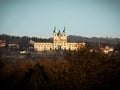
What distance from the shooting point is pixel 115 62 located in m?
20.1

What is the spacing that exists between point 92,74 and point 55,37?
4277 inches

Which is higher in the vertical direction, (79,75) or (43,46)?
(79,75)

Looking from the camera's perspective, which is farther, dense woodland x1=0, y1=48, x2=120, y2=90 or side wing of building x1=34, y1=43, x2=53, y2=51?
side wing of building x1=34, y1=43, x2=53, y2=51

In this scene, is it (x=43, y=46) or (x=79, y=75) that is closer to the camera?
(x=79, y=75)

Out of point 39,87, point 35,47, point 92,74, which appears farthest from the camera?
point 35,47

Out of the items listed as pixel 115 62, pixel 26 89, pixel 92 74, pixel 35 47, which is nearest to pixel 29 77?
pixel 26 89

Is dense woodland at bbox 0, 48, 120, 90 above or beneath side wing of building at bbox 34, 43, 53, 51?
above

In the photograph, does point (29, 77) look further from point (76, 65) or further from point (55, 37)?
point (55, 37)

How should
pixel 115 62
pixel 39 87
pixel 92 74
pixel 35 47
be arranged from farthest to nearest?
1. pixel 35 47
2. pixel 115 62
3. pixel 92 74
4. pixel 39 87

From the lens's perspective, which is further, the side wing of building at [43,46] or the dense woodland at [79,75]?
the side wing of building at [43,46]

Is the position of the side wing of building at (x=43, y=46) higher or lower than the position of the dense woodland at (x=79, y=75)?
lower

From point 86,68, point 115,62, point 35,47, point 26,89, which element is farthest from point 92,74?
point 35,47

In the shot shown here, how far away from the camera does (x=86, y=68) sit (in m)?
18.9

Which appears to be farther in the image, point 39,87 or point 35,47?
point 35,47
